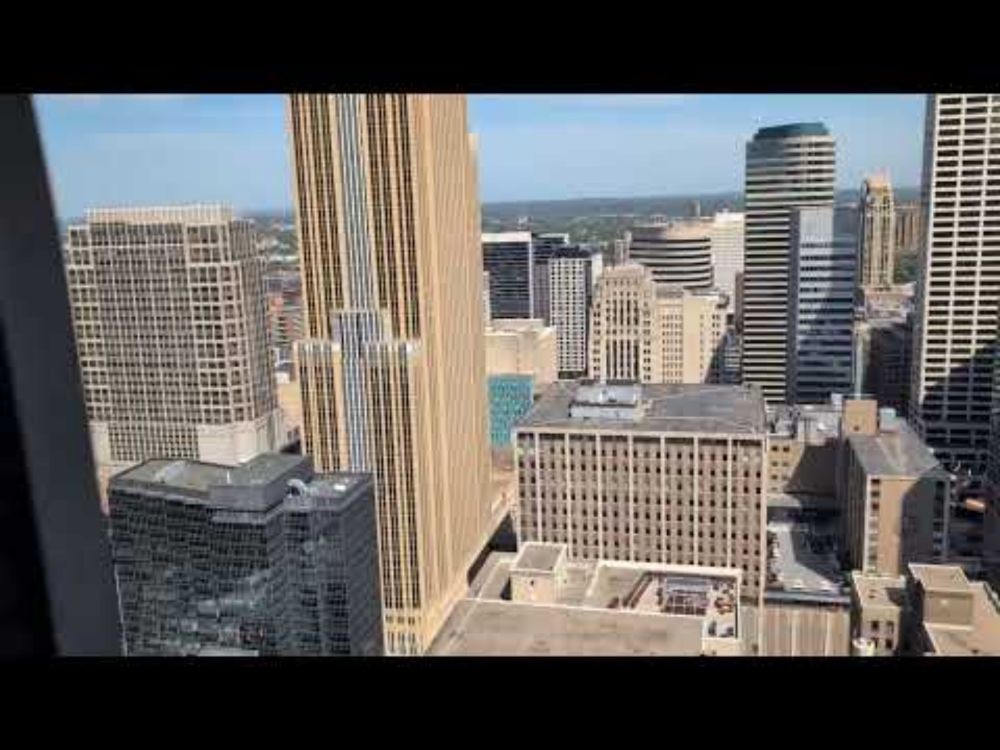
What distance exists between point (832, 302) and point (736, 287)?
683cm

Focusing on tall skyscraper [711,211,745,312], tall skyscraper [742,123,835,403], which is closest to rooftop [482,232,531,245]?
tall skyscraper [711,211,745,312]

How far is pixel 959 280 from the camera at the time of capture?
1361 centimetres

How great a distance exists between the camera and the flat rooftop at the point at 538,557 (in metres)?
8.52

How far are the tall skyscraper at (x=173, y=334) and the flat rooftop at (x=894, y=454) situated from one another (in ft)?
28.7

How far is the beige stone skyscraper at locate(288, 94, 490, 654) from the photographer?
10281 millimetres

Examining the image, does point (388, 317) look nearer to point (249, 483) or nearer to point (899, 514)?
point (249, 483)

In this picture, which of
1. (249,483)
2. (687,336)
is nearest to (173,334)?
(249,483)

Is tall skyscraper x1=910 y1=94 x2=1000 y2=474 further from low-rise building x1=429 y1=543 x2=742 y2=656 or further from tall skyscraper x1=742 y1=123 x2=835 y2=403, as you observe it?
low-rise building x1=429 y1=543 x2=742 y2=656

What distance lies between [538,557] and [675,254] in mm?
16765

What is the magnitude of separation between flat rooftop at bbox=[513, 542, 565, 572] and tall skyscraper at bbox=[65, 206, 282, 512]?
664cm

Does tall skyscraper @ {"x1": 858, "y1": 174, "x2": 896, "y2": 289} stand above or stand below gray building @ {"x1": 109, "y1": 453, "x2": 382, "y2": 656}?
above

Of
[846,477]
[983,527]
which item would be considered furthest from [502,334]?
[983,527]

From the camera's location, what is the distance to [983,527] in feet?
38.0
